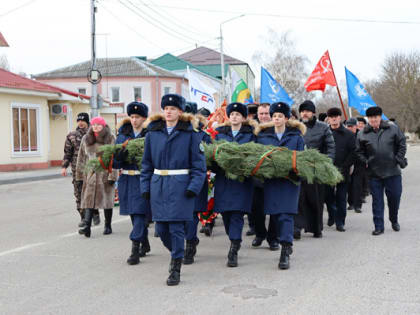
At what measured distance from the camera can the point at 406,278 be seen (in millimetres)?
5594

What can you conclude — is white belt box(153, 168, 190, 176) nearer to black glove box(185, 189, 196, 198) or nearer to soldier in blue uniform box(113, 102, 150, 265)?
black glove box(185, 189, 196, 198)

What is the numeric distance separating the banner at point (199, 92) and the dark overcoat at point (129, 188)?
5.76 m

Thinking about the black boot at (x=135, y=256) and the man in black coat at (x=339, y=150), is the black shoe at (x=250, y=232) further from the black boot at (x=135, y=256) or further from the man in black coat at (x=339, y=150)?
the black boot at (x=135, y=256)

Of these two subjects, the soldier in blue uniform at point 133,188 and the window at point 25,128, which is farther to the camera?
the window at point 25,128

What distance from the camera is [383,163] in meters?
8.34

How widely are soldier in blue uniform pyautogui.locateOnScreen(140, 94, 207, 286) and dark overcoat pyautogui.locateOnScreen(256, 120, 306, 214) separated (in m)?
1.03

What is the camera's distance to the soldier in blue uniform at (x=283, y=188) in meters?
6.22

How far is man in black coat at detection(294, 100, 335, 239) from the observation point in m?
8.05

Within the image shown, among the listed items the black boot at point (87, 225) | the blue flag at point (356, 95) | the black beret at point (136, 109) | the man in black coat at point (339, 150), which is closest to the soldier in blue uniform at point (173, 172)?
the black beret at point (136, 109)

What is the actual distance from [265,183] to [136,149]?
5.30 feet

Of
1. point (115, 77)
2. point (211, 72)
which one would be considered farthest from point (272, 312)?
point (211, 72)

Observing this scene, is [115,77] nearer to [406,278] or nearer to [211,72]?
[211,72]

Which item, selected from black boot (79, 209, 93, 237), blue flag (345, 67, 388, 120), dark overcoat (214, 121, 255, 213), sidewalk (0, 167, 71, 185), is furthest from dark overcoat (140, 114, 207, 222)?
sidewalk (0, 167, 71, 185)

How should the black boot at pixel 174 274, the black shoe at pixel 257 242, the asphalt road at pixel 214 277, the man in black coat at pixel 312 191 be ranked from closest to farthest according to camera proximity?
1. the asphalt road at pixel 214 277
2. the black boot at pixel 174 274
3. the black shoe at pixel 257 242
4. the man in black coat at pixel 312 191
